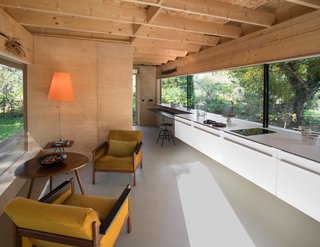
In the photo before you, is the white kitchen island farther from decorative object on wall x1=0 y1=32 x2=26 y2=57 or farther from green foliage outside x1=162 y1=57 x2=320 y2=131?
decorative object on wall x1=0 y1=32 x2=26 y2=57

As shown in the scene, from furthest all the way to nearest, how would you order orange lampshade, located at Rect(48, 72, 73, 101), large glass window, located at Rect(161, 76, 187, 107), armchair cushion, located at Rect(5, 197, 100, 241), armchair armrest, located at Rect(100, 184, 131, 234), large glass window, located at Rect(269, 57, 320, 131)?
large glass window, located at Rect(161, 76, 187, 107)
orange lampshade, located at Rect(48, 72, 73, 101)
large glass window, located at Rect(269, 57, 320, 131)
armchair armrest, located at Rect(100, 184, 131, 234)
armchair cushion, located at Rect(5, 197, 100, 241)

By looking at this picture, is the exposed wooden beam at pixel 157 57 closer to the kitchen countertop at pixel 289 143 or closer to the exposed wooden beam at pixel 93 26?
the exposed wooden beam at pixel 93 26

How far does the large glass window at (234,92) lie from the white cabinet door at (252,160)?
110 cm

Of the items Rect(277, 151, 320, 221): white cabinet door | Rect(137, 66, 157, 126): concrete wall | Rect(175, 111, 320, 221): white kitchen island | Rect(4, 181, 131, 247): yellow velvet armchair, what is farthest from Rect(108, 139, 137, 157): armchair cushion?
Rect(137, 66, 157, 126): concrete wall

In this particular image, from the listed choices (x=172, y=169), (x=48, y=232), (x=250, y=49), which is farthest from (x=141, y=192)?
(x=250, y=49)

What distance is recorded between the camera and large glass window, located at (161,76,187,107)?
715 centimetres

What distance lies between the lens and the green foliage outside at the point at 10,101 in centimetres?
299

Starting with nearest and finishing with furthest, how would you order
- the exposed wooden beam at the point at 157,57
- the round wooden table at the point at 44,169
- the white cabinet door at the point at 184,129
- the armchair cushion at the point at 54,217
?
the armchair cushion at the point at 54,217, the round wooden table at the point at 44,169, the white cabinet door at the point at 184,129, the exposed wooden beam at the point at 157,57

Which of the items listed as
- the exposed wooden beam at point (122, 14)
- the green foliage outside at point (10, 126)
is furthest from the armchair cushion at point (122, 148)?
the exposed wooden beam at point (122, 14)

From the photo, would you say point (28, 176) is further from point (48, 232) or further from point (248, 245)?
point (248, 245)

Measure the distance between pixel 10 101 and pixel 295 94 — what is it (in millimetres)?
4124

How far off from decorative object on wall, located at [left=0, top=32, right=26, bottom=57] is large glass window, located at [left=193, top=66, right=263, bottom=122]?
3.68 metres

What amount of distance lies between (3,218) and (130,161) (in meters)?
1.67

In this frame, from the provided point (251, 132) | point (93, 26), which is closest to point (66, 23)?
point (93, 26)
